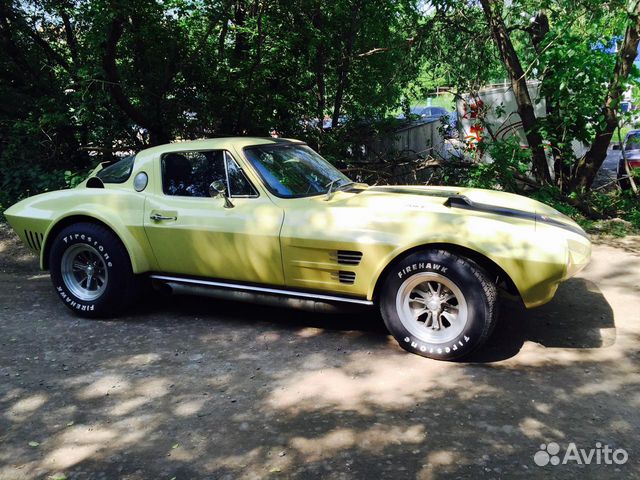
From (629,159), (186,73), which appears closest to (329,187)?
(186,73)

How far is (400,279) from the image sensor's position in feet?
13.8

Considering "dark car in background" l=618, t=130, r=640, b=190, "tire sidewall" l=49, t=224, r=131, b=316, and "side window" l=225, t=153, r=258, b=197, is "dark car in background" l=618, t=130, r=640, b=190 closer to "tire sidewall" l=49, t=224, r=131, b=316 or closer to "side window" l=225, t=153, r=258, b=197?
"side window" l=225, t=153, r=258, b=197

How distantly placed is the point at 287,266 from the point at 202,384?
3.64 feet

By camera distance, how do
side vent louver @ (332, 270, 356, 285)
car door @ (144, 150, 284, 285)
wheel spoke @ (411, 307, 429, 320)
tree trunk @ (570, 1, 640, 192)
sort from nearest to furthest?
1. wheel spoke @ (411, 307, 429, 320)
2. side vent louver @ (332, 270, 356, 285)
3. car door @ (144, 150, 284, 285)
4. tree trunk @ (570, 1, 640, 192)

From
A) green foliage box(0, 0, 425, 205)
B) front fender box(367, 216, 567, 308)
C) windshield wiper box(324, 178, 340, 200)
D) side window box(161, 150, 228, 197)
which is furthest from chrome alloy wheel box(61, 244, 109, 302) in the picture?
green foliage box(0, 0, 425, 205)

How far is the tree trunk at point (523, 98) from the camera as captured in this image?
27.9 ft

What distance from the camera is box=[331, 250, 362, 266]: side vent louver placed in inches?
170

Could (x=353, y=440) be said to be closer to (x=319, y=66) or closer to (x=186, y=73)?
(x=186, y=73)

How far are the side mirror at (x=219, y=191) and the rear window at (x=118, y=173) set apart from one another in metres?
0.99

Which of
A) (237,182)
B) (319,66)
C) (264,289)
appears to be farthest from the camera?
(319,66)

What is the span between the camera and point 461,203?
452cm

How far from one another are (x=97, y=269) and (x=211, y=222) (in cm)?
137

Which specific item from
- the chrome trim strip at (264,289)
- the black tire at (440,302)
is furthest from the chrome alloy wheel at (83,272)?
the black tire at (440,302)

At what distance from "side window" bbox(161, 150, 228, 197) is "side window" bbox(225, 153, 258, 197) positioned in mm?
59
